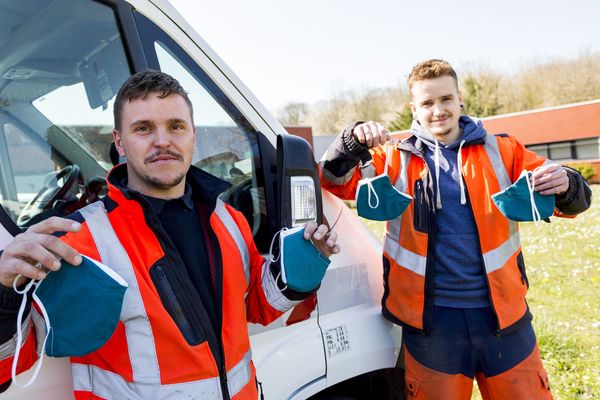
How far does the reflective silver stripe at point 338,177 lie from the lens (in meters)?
2.14

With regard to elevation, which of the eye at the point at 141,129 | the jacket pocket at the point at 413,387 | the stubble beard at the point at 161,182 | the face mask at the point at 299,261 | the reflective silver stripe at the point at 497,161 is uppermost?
the eye at the point at 141,129

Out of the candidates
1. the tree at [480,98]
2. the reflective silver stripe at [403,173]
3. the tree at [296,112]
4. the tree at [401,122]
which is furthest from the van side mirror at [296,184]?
the tree at [296,112]

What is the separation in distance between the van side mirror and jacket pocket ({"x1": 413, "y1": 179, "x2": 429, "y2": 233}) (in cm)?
61

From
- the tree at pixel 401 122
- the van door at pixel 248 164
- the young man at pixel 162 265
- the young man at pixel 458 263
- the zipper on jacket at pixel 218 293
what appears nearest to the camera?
the young man at pixel 162 265

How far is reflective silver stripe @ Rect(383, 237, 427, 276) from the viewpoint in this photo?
2.16 meters

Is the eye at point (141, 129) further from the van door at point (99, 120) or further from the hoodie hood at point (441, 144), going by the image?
the hoodie hood at point (441, 144)

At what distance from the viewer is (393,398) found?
7.62 ft

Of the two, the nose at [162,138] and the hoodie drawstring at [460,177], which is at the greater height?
the nose at [162,138]

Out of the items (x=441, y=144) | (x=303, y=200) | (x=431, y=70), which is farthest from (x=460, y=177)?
(x=303, y=200)

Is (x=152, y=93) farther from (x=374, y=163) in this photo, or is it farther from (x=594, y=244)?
(x=594, y=244)

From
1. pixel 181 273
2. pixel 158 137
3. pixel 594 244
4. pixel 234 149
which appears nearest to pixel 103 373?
pixel 181 273

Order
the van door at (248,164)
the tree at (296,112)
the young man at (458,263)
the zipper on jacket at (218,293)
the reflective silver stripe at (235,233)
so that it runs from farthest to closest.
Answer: the tree at (296,112) → the young man at (458,263) → the van door at (248,164) → the reflective silver stripe at (235,233) → the zipper on jacket at (218,293)

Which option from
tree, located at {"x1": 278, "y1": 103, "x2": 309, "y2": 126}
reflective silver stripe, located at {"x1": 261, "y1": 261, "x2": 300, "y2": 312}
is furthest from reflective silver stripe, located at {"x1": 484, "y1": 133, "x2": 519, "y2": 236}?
tree, located at {"x1": 278, "y1": 103, "x2": 309, "y2": 126}

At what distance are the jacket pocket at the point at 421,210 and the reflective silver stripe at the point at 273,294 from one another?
32.9 inches
